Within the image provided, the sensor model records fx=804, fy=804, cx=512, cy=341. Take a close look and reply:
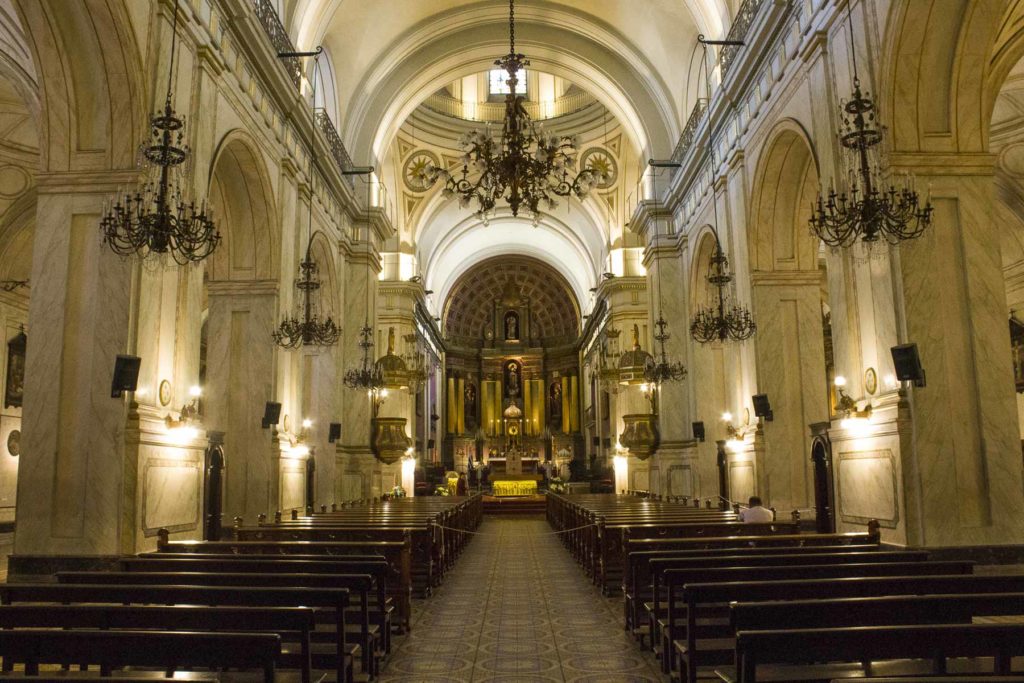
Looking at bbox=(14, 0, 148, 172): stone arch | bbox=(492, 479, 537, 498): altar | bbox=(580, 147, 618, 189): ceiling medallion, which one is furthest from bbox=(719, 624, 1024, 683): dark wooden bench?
bbox=(492, 479, 537, 498): altar

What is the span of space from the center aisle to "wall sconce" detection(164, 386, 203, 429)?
3.39 meters

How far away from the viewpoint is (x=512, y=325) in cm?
4312

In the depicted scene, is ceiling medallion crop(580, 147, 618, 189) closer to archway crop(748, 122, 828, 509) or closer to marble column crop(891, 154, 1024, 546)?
archway crop(748, 122, 828, 509)

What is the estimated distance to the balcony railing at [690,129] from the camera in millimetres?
16750

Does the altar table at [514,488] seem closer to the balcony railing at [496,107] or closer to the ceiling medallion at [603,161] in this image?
the ceiling medallion at [603,161]

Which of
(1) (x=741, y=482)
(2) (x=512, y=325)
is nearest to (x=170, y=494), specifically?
(1) (x=741, y=482)

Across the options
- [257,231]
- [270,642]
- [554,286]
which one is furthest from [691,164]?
[554,286]

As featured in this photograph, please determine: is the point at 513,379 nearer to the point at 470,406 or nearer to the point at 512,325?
the point at 470,406

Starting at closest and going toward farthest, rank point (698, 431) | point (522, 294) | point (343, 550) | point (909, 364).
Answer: point (343, 550) < point (909, 364) < point (698, 431) < point (522, 294)

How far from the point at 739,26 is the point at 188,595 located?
514 inches

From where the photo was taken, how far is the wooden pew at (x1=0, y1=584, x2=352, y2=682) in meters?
4.12

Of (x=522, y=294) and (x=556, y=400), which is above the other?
(x=522, y=294)

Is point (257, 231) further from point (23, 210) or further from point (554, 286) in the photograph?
point (554, 286)

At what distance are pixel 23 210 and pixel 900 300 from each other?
53.8 ft
